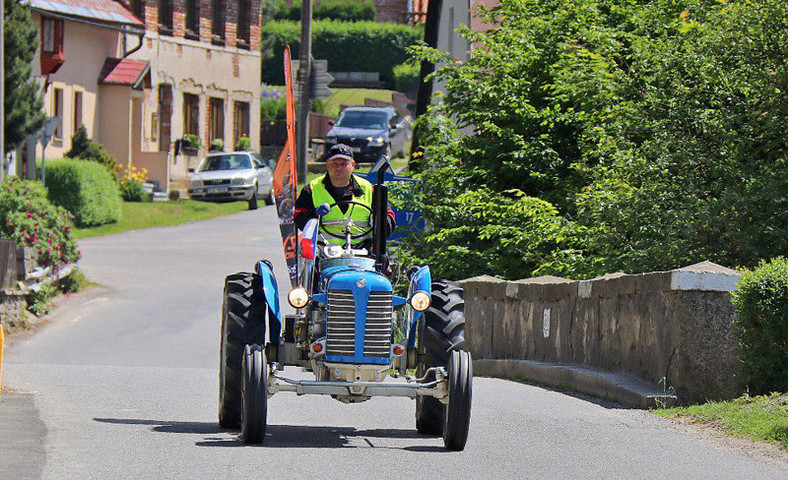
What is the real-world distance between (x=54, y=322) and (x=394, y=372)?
18880 mm

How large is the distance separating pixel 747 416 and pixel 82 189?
31795 millimetres

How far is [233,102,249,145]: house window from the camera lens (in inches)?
2477

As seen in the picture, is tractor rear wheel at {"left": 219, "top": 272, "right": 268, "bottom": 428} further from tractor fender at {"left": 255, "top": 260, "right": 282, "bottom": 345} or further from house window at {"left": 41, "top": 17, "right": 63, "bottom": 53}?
house window at {"left": 41, "top": 17, "right": 63, "bottom": 53}

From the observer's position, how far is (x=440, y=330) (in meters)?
10.9

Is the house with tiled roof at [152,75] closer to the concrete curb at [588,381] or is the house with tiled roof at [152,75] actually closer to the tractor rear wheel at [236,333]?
the concrete curb at [588,381]

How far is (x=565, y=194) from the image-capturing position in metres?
23.6

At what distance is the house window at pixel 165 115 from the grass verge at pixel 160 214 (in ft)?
19.8

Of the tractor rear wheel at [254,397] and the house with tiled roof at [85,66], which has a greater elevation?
the house with tiled roof at [85,66]

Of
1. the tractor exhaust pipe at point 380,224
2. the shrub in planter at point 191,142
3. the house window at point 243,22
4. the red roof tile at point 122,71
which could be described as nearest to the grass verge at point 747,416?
the tractor exhaust pipe at point 380,224

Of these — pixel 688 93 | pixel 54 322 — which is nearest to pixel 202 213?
pixel 54 322

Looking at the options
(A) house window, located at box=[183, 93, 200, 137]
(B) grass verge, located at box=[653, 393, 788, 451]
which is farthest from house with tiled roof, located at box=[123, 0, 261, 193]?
(B) grass verge, located at box=[653, 393, 788, 451]

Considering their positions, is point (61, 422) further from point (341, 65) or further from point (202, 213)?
point (341, 65)

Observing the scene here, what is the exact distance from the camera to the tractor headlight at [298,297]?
10461 millimetres

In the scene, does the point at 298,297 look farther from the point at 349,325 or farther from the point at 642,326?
the point at 642,326
